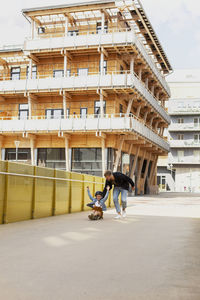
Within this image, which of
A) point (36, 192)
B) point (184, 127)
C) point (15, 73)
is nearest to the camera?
point (36, 192)

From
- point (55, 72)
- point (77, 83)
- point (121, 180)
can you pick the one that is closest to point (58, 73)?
point (55, 72)

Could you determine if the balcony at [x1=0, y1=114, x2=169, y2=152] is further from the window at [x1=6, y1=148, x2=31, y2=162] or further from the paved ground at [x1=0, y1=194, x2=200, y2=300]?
the paved ground at [x1=0, y1=194, x2=200, y2=300]

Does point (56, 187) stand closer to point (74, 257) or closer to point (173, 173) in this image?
point (74, 257)

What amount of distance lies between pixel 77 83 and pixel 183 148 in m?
43.0

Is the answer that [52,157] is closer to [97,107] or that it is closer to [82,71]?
[97,107]

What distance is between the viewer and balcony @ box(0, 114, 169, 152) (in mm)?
33219

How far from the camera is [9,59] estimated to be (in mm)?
40688

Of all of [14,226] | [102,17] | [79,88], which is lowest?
[14,226]

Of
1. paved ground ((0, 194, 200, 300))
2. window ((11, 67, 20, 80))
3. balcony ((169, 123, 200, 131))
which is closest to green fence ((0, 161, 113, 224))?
paved ground ((0, 194, 200, 300))

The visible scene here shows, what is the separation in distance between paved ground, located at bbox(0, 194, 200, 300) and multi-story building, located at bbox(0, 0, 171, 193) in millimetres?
24786

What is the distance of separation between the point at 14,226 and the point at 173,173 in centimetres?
6696

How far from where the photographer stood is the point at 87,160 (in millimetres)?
36625

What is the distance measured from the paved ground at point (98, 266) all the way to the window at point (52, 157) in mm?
28388

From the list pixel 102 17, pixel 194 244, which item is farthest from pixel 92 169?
pixel 194 244
